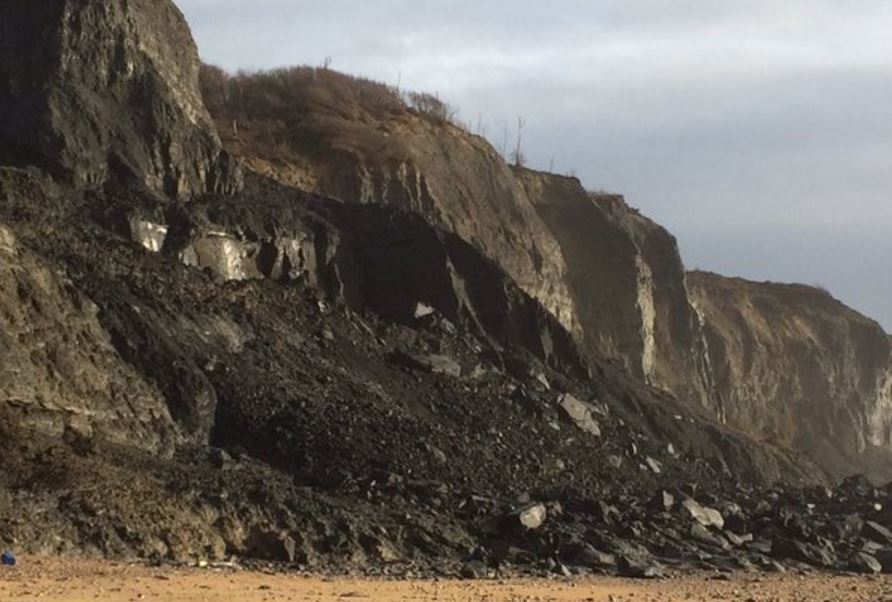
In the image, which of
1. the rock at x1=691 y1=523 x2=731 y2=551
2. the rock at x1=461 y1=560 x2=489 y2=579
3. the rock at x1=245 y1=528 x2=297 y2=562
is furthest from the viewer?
the rock at x1=691 y1=523 x2=731 y2=551

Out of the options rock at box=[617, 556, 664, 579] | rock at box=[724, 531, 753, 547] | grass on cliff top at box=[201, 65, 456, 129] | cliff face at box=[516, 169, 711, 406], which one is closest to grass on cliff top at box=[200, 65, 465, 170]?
grass on cliff top at box=[201, 65, 456, 129]

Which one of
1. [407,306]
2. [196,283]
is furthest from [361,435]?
[407,306]

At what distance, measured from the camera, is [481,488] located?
30328mm

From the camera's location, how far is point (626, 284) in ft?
201

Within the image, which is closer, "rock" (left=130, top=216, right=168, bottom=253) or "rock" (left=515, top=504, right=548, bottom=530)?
"rock" (left=515, top=504, right=548, bottom=530)

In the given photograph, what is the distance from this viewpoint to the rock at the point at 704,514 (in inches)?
1250

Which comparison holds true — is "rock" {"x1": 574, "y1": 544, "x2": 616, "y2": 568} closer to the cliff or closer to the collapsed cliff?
the cliff

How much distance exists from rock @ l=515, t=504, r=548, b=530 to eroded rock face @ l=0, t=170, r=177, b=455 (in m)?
6.47

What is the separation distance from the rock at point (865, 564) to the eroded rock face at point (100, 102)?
62.2 ft

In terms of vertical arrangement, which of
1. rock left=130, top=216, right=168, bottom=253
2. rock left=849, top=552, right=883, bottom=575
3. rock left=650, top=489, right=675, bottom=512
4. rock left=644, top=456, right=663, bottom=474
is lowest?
rock left=849, top=552, right=883, bottom=575

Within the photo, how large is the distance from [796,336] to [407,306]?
44.2 meters

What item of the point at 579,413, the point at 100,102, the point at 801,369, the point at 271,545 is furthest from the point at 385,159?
the point at 801,369

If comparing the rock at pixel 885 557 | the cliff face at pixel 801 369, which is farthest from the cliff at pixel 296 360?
the cliff face at pixel 801 369

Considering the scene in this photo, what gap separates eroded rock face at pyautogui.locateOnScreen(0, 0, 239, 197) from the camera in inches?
1462
